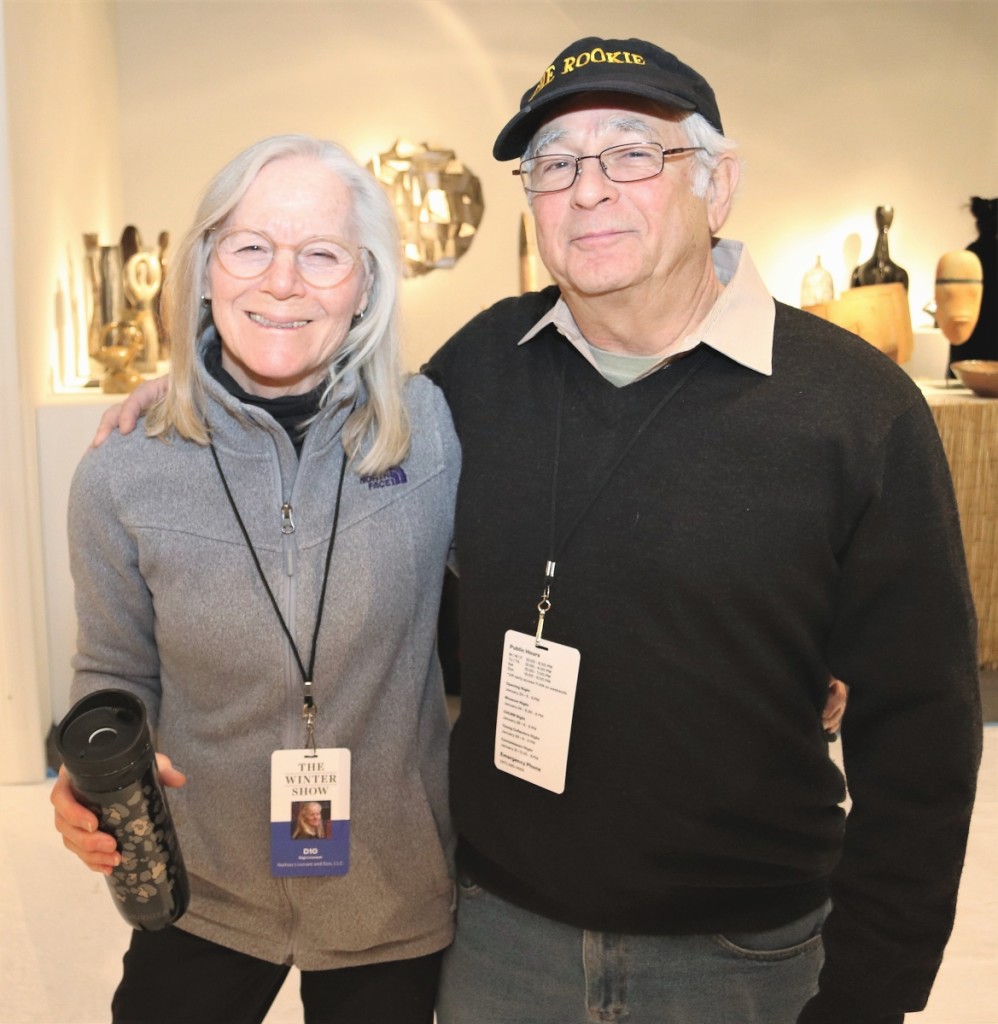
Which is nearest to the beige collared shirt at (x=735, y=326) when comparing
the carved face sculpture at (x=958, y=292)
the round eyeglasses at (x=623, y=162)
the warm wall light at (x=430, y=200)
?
the round eyeglasses at (x=623, y=162)

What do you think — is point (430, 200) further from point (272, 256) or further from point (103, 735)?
point (103, 735)

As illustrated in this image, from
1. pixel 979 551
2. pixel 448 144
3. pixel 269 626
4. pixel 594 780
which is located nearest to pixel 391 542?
pixel 269 626

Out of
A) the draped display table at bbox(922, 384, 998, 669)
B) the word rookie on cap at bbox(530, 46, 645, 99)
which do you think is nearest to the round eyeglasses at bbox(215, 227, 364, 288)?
the word rookie on cap at bbox(530, 46, 645, 99)

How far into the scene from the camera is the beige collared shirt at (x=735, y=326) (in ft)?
4.00

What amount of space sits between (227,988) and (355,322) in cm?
88

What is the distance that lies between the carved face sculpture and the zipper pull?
3521 mm

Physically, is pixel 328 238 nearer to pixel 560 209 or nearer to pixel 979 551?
pixel 560 209

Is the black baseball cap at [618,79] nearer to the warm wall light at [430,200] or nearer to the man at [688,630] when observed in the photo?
the man at [688,630]

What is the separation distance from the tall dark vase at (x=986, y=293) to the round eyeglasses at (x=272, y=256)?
12.1ft

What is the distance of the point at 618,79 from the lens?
123 cm

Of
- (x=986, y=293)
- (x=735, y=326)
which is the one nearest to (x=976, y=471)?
(x=986, y=293)

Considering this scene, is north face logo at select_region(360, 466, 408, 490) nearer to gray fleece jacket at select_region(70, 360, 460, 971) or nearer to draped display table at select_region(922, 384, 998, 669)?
gray fleece jacket at select_region(70, 360, 460, 971)

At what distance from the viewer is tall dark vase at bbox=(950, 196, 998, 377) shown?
14.5 ft

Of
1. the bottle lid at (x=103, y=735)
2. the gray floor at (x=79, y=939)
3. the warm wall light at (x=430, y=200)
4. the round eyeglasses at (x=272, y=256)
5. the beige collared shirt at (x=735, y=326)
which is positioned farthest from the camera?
the warm wall light at (x=430, y=200)
